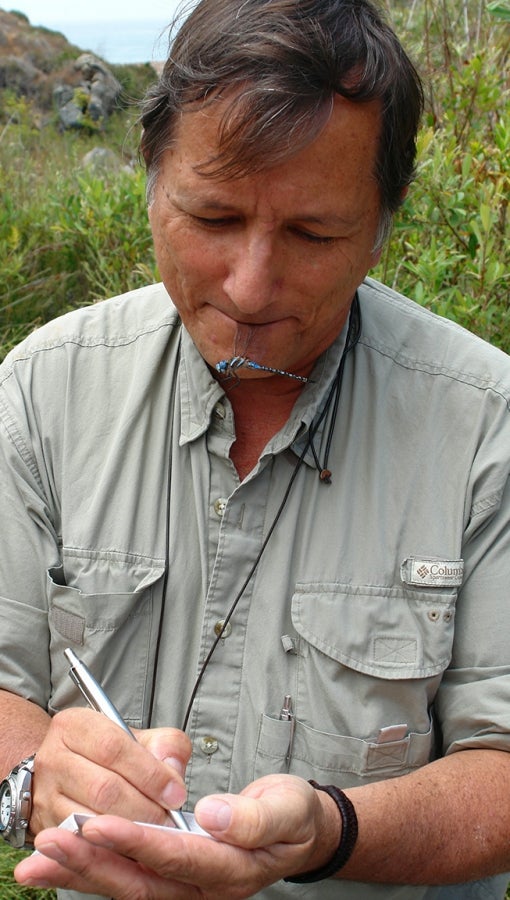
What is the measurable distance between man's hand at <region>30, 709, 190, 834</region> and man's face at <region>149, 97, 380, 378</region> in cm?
72

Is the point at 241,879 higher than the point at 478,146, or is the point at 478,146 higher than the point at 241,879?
the point at 478,146

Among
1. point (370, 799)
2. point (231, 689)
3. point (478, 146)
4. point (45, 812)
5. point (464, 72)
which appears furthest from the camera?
point (464, 72)

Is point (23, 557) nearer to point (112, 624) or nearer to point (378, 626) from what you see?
point (112, 624)

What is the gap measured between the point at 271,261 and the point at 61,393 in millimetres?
587

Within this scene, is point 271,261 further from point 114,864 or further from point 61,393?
point 114,864

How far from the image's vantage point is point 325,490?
2.12 meters

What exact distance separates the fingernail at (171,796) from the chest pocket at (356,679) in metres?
0.43

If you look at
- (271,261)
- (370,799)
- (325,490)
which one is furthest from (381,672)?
(271,261)

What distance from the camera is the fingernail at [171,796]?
162 cm

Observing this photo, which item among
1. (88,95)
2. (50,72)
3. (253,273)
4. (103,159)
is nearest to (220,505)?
(253,273)

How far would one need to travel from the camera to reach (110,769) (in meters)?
1.64

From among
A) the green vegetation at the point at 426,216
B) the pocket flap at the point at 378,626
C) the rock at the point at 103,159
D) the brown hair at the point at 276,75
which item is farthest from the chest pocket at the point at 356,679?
the rock at the point at 103,159

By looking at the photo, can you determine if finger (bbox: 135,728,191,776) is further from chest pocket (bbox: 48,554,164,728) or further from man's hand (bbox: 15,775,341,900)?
chest pocket (bbox: 48,554,164,728)

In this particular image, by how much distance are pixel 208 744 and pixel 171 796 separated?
458mm
